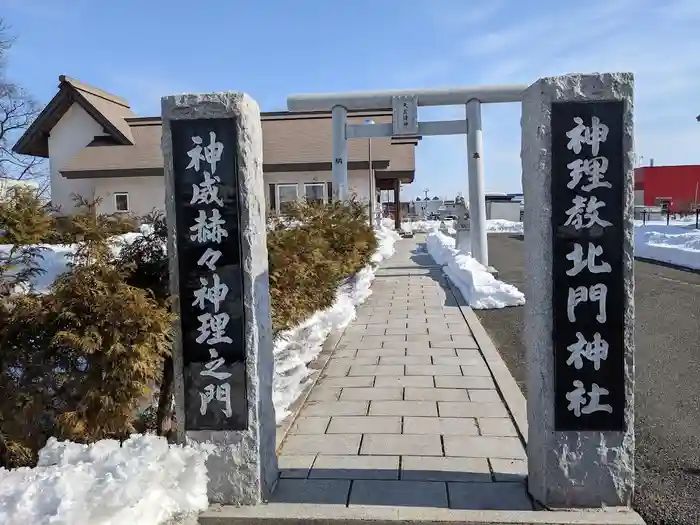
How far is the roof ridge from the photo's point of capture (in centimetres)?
2297

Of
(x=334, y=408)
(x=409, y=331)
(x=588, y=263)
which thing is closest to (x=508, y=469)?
(x=588, y=263)

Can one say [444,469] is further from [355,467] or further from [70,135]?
[70,135]

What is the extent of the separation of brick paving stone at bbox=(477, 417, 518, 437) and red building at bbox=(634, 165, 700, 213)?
53532 millimetres

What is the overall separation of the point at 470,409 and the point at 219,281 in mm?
2772

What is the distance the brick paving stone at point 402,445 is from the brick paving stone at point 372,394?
944 millimetres

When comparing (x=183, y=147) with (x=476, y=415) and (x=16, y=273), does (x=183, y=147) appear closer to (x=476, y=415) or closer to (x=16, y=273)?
(x=16, y=273)

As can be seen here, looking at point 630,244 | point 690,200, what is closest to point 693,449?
point 630,244

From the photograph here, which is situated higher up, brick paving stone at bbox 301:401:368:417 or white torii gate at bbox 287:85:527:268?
white torii gate at bbox 287:85:527:268

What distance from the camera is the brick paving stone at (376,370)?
6.46m

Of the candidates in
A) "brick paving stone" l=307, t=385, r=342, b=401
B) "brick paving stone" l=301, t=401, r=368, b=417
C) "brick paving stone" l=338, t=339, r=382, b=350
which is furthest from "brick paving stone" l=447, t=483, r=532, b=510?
"brick paving stone" l=338, t=339, r=382, b=350

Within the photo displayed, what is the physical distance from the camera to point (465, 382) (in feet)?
19.9

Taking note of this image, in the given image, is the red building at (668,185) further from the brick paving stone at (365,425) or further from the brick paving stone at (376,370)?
the brick paving stone at (365,425)

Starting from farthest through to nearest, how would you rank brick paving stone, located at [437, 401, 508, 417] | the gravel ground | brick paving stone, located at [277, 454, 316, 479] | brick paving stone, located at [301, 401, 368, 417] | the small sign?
the small sign < brick paving stone, located at [301, 401, 368, 417] < brick paving stone, located at [437, 401, 508, 417] < brick paving stone, located at [277, 454, 316, 479] < the gravel ground

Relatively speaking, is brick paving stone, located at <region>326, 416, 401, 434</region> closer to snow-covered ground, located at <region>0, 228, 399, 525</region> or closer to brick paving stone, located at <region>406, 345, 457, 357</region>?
snow-covered ground, located at <region>0, 228, 399, 525</region>
